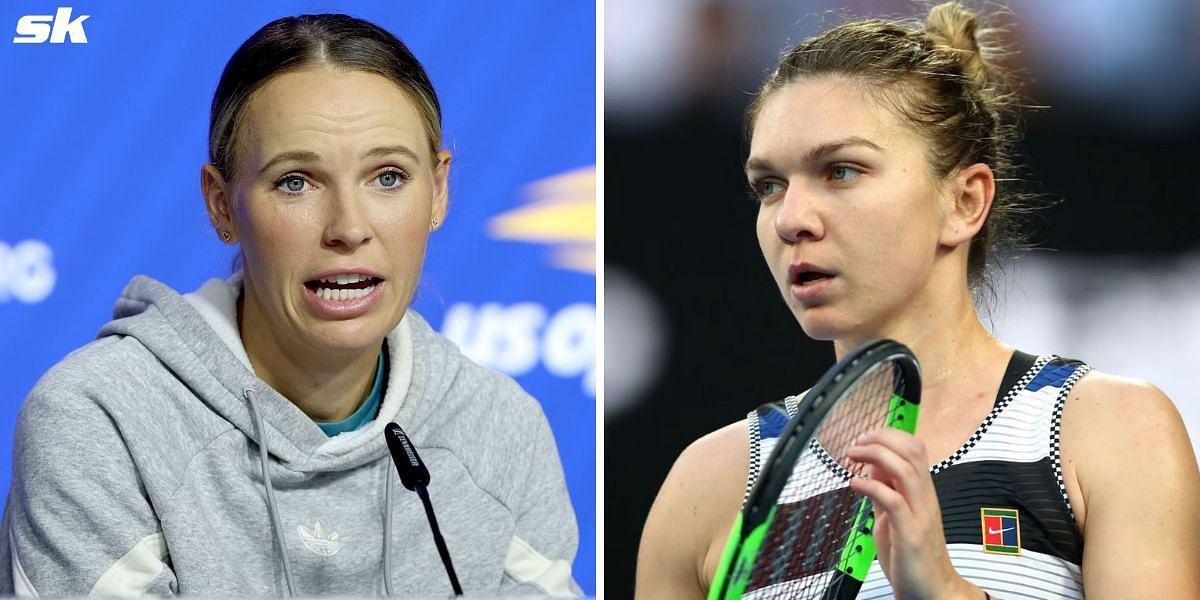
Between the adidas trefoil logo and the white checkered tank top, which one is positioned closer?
the white checkered tank top

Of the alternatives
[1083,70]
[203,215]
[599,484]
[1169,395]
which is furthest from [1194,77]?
[203,215]

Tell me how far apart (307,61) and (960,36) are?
41.4 inches

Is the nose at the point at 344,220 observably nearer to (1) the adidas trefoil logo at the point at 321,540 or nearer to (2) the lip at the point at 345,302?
(2) the lip at the point at 345,302

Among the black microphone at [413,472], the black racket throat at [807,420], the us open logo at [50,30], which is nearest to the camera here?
the black racket throat at [807,420]

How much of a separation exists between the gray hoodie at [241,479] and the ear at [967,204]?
775mm

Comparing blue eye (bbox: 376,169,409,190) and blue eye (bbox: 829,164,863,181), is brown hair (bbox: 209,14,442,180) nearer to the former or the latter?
blue eye (bbox: 376,169,409,190)

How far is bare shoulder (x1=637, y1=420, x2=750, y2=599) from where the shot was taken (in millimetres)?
2336

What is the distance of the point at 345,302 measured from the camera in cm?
245

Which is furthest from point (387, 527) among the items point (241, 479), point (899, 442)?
point (899, 442)

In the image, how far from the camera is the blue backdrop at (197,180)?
2.59 metres

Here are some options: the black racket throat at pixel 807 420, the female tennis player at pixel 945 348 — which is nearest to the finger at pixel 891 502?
the black racket throat at pixel 807 420

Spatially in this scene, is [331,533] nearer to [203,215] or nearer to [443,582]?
[443,582]

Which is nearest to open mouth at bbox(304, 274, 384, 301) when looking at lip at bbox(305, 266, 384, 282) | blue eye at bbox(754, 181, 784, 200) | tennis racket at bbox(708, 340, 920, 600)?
lip at bbox(305, 266, 384, 282)

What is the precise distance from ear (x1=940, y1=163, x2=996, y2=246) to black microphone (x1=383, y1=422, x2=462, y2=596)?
87 centimetres
